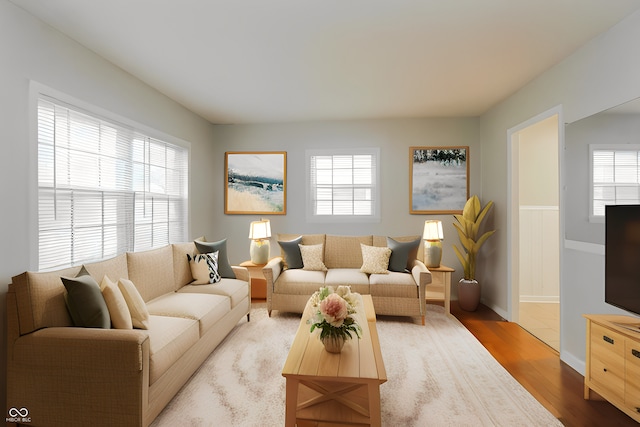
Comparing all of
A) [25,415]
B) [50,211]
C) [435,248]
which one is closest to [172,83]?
[50,211]

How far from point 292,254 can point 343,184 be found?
55.0 inches

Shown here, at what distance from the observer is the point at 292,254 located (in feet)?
14.2

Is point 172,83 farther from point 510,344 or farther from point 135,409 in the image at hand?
point 510,344

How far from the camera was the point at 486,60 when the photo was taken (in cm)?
292

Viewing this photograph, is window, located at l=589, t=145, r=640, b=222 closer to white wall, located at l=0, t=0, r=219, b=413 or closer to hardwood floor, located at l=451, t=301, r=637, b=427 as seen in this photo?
hardwood floor, located at l=451, t=301, r=637, b=427

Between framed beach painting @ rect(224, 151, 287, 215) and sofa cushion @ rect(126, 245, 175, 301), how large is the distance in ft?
6.03

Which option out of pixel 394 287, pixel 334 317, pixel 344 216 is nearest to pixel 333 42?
pixel 334 317

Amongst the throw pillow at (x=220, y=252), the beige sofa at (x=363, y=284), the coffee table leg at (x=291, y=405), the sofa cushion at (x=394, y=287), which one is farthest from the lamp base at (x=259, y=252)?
the coffee table leg at (x=291, y=405)

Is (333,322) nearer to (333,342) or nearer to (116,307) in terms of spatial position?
(333,342)

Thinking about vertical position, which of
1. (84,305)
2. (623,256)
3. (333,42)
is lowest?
(84,305)

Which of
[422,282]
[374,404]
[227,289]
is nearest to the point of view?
[374,404]

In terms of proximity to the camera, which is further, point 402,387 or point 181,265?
point 181,265

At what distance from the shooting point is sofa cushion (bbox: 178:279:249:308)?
3.33 meters

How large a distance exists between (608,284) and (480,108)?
290 cm
